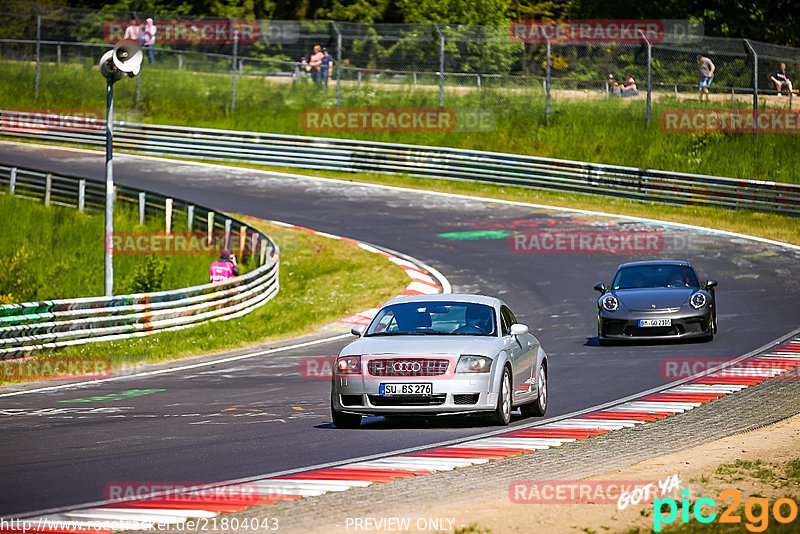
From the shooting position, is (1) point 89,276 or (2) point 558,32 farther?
(2) point 558,32

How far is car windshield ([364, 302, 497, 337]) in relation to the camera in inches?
484

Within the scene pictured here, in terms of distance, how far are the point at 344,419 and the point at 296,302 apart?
13147 millimetres

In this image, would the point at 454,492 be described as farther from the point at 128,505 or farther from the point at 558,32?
the point at 558,32

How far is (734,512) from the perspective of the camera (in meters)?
7.71

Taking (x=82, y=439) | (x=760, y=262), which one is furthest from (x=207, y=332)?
(x=760, y=262)

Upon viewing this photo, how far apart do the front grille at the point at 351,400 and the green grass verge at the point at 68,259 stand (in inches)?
453


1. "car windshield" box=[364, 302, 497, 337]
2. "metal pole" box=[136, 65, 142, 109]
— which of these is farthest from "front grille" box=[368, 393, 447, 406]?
"metal pole" box=[136, 65, 142, 109]

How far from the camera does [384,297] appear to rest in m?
24.6

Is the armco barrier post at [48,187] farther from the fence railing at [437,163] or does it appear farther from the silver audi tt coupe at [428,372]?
the silver audi tt coupe at [428,372]

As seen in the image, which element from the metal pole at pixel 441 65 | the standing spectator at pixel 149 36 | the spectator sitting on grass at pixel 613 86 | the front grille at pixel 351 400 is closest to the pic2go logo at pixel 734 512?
the front grille at pixel 351 400

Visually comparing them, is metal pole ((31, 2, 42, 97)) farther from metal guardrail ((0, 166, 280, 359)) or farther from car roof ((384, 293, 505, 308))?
car roof ((384, 293, 505, 308))

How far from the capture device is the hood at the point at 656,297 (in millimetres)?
18531

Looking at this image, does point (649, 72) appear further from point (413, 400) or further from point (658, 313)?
point (413, 400)

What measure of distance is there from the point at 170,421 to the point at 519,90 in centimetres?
2967
